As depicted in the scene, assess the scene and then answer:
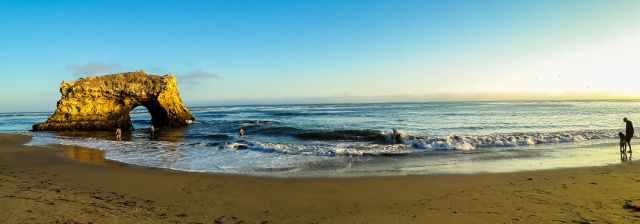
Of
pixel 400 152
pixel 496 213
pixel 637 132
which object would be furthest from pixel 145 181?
pixel 637 132

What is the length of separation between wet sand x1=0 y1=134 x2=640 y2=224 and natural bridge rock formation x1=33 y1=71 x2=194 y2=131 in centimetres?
2260

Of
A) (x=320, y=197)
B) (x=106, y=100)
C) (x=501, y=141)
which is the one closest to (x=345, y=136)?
(x=501, y=141)

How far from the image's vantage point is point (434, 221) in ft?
20.5

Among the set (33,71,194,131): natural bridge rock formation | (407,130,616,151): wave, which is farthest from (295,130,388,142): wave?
(33,71,194,131): natural bridge rock formation

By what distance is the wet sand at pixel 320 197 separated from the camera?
20.9 ft

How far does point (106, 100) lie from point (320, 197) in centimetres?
3060

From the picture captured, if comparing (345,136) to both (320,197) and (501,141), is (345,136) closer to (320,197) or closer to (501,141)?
(501,141)

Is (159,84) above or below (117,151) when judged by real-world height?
above

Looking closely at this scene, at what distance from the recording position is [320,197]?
8.18 metres

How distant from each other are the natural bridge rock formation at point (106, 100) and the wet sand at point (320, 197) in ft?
74.1

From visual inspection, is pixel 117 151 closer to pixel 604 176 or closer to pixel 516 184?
pixel 516 184

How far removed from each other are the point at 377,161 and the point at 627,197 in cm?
761

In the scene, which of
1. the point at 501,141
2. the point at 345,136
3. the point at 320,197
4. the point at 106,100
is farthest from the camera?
the point at 106,100

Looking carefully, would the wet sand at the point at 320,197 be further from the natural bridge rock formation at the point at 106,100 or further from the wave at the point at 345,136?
Result: the natural bridge rock formation at the point at 106,100
